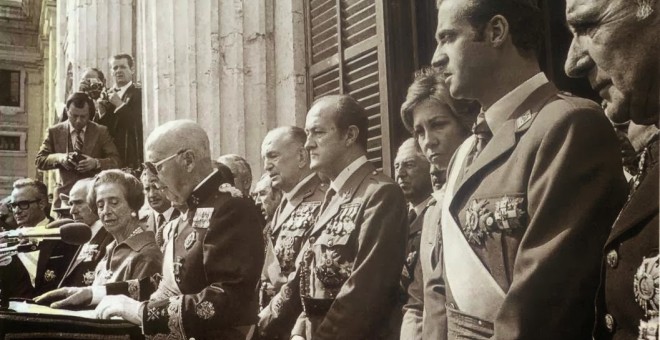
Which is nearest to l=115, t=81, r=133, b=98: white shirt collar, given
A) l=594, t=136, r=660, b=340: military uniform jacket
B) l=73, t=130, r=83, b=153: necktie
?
l=73, t=130, r=83, b=153: necktie

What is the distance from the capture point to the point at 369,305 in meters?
2.76

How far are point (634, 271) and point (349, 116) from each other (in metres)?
1.64

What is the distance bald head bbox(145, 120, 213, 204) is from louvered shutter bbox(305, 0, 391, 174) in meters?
0.92

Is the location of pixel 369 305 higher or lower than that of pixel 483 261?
lower

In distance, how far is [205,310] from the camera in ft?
10.6

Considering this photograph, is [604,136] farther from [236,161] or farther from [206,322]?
[236,161]

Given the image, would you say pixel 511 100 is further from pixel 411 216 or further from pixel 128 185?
pixel 128 185

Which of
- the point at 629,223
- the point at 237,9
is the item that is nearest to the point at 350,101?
the point at 629,223

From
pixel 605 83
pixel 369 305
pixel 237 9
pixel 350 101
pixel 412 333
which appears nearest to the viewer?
pixel 605 83

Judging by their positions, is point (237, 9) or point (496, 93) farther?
point (237, 9)

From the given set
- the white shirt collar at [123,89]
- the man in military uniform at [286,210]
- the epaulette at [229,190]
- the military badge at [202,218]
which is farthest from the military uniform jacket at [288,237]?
the white shirt collar at [123,89]

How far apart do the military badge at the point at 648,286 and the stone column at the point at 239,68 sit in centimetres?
370

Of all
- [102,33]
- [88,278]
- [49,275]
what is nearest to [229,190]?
[88,278]

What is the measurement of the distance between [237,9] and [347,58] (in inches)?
44.2
